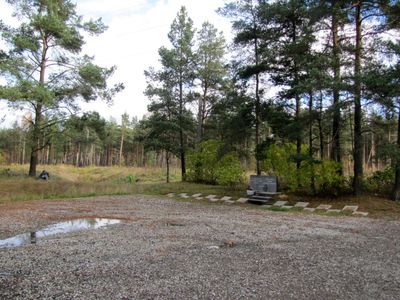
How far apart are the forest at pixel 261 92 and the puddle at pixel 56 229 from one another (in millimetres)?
6759

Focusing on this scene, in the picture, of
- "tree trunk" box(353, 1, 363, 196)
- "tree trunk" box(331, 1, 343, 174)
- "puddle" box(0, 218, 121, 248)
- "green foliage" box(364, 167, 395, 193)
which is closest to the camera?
"puddle" box(0, 218, 121, 248)

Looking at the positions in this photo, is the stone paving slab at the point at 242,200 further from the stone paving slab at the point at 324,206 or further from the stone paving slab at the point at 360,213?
the stone paving slab at the point at 360,213

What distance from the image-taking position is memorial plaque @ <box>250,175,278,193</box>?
36.7 feet

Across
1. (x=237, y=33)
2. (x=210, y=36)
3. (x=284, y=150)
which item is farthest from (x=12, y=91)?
(x=210, y=36)

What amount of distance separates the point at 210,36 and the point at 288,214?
15831 millimetres

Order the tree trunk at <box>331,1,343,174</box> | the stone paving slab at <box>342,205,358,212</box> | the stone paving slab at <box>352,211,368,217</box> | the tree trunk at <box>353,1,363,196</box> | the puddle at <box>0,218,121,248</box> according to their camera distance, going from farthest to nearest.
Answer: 1. the tree trunk at <box>353,1,363,196</box>
2. the tree trunk at <box>331,1,343,174</box>
3. the stone paving slab at <box>342,205,358,212</box>
4. the stone paving slab at <box>352,211,368,217</box>
5. the puddle at <box>0,218,121,248</box>

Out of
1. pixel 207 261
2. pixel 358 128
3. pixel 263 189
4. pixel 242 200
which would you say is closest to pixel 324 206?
pixel 263 189

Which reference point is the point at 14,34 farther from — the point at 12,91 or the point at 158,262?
the point at 158,262

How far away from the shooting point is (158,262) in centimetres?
418

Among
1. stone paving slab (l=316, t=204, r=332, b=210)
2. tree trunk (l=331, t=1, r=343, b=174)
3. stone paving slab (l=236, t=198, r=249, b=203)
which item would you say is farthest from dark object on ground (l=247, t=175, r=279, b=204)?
tree trunk (l=331, t=1, r=343, b=174)

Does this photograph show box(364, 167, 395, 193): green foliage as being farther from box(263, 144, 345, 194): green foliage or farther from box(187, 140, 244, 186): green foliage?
box(187, 140, 244, 186): green foliage

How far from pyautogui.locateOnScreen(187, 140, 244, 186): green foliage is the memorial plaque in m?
3.38

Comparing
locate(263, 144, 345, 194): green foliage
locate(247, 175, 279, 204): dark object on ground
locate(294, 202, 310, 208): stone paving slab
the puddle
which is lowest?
the puddle

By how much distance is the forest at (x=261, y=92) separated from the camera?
32.0 feet
